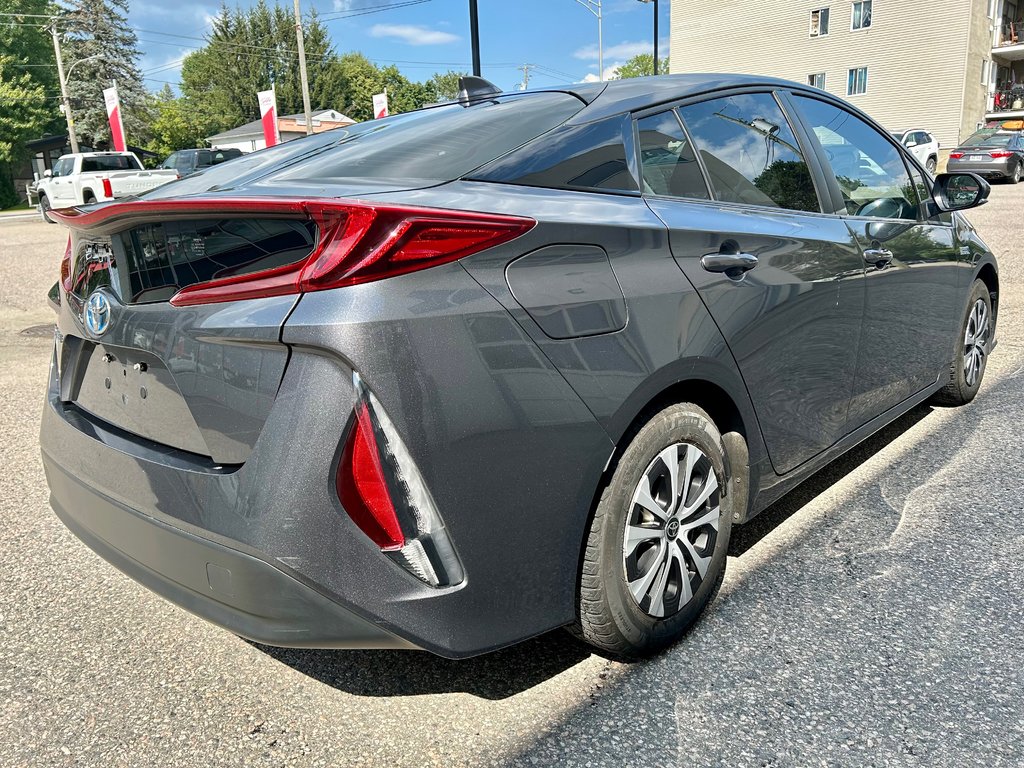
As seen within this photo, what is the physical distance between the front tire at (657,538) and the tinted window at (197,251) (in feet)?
3.13

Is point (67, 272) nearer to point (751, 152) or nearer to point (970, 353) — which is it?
point (751, 152)

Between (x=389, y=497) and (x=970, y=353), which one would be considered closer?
(x=389, y=497)

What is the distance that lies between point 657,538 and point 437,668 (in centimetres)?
73

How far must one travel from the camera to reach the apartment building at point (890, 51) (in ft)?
129

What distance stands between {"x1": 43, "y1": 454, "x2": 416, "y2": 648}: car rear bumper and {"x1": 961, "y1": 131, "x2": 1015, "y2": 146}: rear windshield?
27.7m

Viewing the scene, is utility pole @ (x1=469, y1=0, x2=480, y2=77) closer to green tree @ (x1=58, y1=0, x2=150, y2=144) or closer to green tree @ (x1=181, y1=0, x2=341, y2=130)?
green tree @ (x1=58, y1=0, x2=150, y2=144)

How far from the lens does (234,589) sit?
1.82m

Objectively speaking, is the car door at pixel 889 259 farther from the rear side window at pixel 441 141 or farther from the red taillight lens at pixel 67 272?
the red taillight lens at pixel 67 272

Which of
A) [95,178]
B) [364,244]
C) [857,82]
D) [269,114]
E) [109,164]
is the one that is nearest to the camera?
[364,244]

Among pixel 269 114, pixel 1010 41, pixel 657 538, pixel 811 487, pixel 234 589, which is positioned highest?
pixel 1010 41

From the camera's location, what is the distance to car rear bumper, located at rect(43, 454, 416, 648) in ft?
5.79

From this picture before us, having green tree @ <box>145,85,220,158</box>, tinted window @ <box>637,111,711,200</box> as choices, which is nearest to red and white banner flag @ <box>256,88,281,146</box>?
tinted window @ <box>637,111,711,200</box>

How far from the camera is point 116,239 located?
2.12 m

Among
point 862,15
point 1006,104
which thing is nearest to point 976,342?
point 862,15
